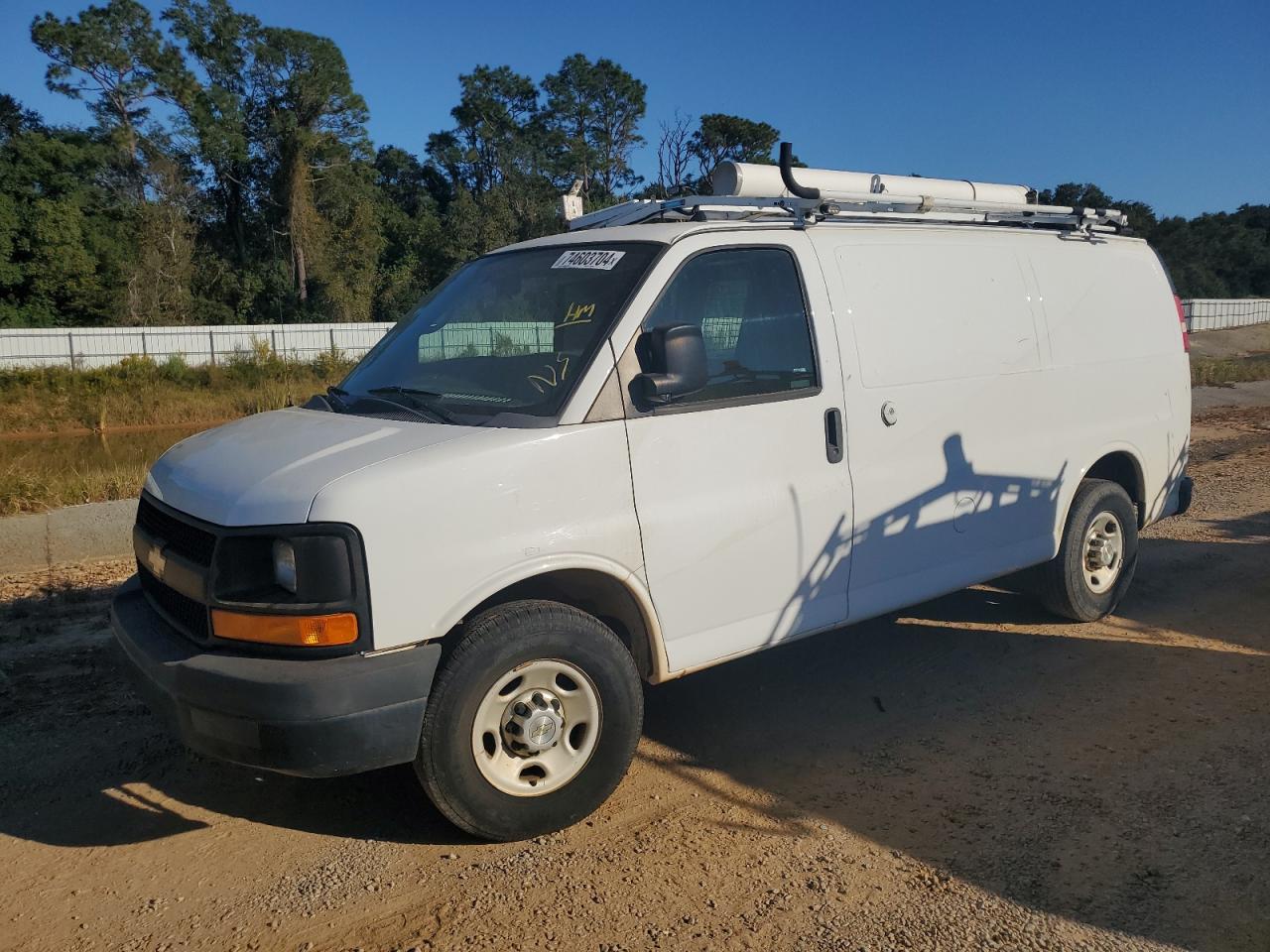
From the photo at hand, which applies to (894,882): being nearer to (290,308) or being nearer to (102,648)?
(102,648)

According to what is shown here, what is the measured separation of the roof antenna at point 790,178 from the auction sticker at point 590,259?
95 cm

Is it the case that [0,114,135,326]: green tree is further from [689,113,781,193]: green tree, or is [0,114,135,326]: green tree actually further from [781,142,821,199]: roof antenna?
[781,142,821,199]: roof antenna

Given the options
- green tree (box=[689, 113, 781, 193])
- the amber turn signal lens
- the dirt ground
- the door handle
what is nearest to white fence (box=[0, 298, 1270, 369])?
green tree (box=[689, 113, 781, 193])

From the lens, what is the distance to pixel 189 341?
36.4m

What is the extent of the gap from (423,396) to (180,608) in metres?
1.23

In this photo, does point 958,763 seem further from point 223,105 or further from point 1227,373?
point 223,105

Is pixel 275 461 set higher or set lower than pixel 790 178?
lower

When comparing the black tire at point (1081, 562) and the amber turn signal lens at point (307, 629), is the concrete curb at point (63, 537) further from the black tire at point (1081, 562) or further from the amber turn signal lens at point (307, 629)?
the black tire at point (1081, 562)

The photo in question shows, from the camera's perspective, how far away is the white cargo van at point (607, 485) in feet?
11.2

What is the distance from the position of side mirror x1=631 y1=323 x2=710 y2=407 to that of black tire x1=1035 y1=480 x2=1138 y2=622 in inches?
115

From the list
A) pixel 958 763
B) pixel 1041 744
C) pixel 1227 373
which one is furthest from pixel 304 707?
pixel 1227 373

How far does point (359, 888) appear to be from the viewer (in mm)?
3551

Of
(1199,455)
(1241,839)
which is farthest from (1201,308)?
(1241,839)

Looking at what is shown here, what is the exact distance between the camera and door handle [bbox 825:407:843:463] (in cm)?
450
